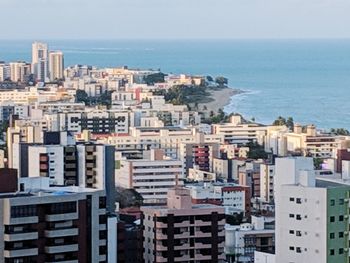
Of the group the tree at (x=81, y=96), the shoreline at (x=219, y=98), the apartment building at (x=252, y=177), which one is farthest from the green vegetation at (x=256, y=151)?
the tree at (x=81, y=96)

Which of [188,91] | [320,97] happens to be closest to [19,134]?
[188,91]

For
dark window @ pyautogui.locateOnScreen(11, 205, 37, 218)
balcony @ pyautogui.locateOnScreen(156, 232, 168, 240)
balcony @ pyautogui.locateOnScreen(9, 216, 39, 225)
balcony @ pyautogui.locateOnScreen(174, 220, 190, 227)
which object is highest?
dark window @ pyautogui.locateOnScreen(11, 205, 37, 218)

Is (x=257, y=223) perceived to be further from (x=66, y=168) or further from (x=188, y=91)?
(x=188, y=91)

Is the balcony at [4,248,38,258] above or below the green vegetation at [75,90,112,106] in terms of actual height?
below

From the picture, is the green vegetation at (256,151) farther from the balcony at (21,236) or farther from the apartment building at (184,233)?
the balcony at (21,236)

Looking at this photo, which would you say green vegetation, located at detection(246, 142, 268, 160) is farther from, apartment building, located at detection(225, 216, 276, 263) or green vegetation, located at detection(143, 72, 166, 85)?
green vegetation, located at detection(143, 72, 166, 85)

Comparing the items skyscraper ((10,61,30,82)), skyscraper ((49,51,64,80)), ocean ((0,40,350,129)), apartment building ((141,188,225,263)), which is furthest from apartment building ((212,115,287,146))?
skyscraper ((49,51,64,80))

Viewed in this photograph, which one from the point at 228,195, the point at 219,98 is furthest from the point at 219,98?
the point at 228,195
